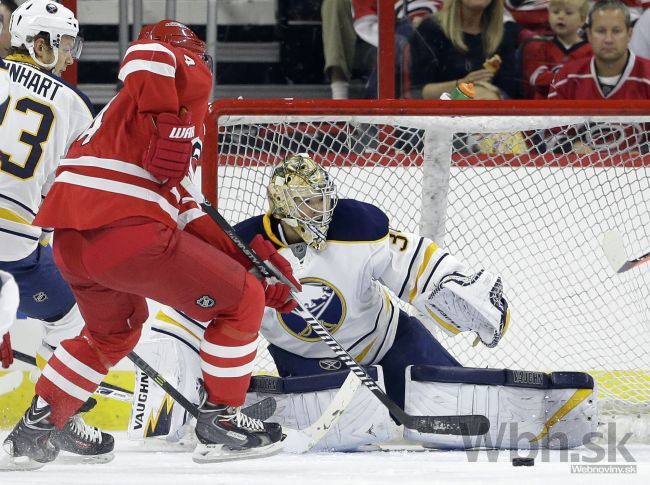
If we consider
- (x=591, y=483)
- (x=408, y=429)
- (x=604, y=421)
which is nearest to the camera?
(x=591, y=483)

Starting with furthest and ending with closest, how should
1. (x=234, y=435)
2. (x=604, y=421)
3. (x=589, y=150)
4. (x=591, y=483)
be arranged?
1. (x=589, y=150)
2. (x=604, y=421)
3. (x=234, y=435)
4. (x=591, y=483)

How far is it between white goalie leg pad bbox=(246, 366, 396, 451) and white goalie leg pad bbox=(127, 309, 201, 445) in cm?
18

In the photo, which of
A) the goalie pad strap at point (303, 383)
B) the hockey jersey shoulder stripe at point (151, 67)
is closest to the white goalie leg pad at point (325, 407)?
the goalie pad strap at point (303, 383)

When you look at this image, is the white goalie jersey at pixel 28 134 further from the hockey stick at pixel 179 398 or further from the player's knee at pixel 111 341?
the player's knee at pixel 111 341

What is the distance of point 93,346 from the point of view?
2.49 metres

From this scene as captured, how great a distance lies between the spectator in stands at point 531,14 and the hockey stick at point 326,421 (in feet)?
6.05

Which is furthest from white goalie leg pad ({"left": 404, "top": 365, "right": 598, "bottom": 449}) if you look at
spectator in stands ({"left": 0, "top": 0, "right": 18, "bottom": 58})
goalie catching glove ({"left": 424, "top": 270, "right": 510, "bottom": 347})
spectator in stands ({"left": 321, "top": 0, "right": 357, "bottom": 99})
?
spectator in stands ({"left": 0, "top": 0, "right": 18, "bottom": 58})

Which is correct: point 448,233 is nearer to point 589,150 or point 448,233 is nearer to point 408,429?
point 589,150

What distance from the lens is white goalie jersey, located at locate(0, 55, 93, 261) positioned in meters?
2.89

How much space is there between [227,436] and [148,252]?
0.47 metres

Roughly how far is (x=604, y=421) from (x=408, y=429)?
0.65m

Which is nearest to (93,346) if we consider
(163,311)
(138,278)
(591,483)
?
(138,278)

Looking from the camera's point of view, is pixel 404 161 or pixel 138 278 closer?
pixel 138 278

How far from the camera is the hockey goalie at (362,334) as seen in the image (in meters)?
2.88
